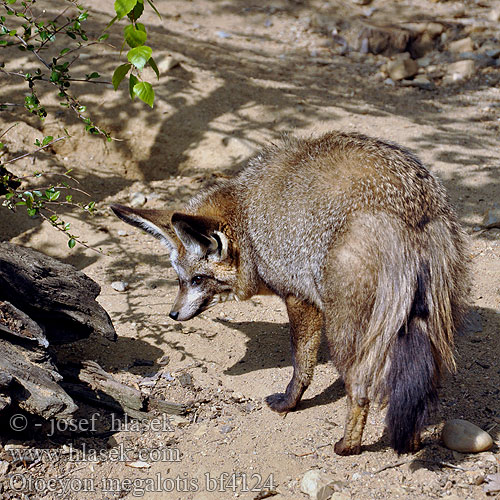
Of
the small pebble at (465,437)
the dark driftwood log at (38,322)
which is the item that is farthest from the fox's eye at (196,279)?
the small pebble at (465,437)

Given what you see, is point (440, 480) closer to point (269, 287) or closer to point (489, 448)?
point (489, 448)

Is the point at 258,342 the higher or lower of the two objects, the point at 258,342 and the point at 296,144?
the lower

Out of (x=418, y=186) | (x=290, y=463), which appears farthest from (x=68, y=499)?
(x=418, y=186)

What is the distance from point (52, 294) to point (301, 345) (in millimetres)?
1870

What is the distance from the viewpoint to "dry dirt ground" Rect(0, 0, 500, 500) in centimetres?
416

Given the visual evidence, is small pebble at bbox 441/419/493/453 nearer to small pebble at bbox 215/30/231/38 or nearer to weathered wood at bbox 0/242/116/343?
weathered wood at bbox 0/242/116/343

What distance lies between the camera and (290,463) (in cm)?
423

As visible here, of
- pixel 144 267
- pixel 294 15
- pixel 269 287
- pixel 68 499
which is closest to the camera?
pixel 68 499

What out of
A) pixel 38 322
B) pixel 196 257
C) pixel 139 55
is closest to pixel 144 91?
pixel 139 55

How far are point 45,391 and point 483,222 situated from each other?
4.76 metres

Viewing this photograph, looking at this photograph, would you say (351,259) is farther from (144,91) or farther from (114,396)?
(114,396)

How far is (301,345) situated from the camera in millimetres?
4852

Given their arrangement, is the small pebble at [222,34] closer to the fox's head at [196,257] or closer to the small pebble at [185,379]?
the fox's head at [196,257]

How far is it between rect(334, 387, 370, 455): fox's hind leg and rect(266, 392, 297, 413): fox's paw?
664 millimetres
